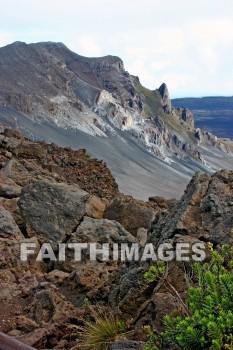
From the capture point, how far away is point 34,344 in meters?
6.88

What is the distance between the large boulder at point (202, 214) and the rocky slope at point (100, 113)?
51.0 metres

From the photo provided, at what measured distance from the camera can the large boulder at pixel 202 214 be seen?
8500mm

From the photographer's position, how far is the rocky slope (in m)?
77.4

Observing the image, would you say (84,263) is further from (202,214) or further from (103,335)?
(103,335)

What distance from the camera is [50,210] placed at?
49.9ft

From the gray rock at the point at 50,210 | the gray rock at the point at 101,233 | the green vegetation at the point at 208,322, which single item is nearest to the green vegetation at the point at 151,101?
the gray rock at the point at 50,210

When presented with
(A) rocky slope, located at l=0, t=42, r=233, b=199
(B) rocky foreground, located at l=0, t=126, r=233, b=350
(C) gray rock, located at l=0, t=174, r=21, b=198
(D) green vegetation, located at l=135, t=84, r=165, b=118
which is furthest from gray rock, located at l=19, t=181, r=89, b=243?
(D) green vegetation, located at l=135, t=84, r=165, b=118

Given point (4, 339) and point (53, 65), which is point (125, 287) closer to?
point (4, 339)

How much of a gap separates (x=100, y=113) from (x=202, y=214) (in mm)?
85796

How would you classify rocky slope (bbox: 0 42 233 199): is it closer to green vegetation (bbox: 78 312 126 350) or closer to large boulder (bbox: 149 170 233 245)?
large boulder (bbox: 149 170 233 245)

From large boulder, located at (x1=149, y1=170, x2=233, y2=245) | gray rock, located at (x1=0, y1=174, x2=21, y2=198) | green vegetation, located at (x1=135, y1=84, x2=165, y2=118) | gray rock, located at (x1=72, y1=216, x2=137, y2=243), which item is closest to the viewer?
large boulder, located at (x1=149, y1=170, x2=233, y2=245)

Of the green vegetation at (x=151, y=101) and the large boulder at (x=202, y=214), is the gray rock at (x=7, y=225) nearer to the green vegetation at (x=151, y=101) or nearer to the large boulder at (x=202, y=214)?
the large boulder at (x=202, y=214)

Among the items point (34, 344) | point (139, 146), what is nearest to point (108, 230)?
point (34, 344)

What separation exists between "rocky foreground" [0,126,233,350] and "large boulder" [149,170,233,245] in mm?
19
